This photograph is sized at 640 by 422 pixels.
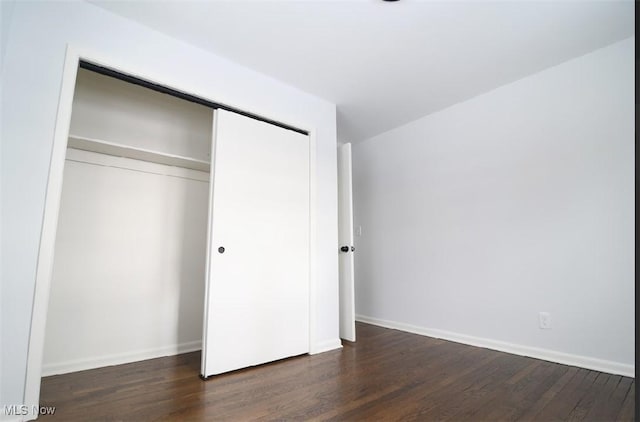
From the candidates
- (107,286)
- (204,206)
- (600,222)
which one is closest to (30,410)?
(107,286)

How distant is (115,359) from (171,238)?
3.33 feet

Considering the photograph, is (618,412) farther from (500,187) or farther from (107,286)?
(107,286)

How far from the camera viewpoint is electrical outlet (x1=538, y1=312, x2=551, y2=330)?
2.44 metres

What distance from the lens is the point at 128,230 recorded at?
262 cm

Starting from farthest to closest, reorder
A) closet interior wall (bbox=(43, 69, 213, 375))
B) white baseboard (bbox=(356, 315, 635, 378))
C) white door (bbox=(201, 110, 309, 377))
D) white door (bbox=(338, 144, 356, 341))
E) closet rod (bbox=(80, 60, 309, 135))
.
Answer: white door (bbox=(338, 144, 356, 341)) < closet interior wall (bbox=(43, 69, 213, 375)) < white door (bbox=(201, 110, 309, 377)) < white baseboard (bbox=(356, 315, 635, 378)) < closet rod (bbox=(80, 60, 309, 135))

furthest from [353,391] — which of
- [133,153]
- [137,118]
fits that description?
[137,118]

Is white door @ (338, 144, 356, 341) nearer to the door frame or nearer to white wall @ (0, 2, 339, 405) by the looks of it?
white wall @ (0, 2, 339, 405)

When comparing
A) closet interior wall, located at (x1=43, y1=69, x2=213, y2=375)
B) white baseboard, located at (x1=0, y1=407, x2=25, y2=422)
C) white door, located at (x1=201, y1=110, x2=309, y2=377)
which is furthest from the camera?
closet interior wall, located at (x1=43, y1=69, x2=213, y2=375)

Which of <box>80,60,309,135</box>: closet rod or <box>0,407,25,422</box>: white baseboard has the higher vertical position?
<box>80,60,309,135</box>: closet rod

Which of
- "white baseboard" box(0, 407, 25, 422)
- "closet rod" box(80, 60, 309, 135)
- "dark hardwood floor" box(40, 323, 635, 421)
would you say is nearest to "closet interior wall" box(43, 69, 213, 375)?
"dark hardwood floor" box(40, 323, 635, 421)

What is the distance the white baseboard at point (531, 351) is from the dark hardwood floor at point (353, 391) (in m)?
0.07

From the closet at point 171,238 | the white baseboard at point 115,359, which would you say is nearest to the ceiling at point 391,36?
the closet at point 171,238

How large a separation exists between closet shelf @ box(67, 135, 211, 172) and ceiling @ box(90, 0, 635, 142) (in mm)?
920

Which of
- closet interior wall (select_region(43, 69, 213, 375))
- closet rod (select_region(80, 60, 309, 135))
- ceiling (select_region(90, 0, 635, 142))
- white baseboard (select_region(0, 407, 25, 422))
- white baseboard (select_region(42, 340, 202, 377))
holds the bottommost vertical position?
white baseboard (select_region(42, 340, 202, 377))
